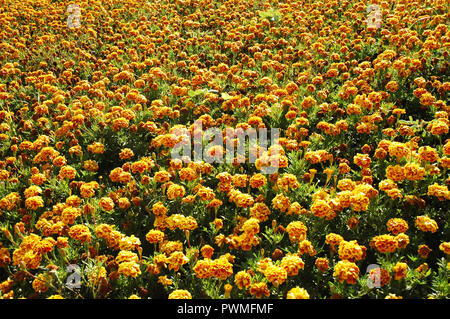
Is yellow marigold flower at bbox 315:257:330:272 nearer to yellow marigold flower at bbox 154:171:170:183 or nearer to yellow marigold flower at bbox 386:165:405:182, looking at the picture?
yellow marigold flower at bbox 386:165:405:182

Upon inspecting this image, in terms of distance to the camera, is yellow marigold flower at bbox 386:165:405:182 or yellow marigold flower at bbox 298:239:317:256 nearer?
yellow marigold flower at bbox 298:239:317:256

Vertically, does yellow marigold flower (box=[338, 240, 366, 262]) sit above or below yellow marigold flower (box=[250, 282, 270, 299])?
above

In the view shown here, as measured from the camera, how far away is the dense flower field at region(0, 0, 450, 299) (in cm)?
309

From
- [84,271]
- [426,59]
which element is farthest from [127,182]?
[426,59]

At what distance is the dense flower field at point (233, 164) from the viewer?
3092mm

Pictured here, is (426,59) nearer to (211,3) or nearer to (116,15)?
(211,3)

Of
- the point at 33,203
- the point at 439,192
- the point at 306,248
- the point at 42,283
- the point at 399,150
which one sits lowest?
the point at 42,283

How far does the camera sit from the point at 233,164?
4.05m

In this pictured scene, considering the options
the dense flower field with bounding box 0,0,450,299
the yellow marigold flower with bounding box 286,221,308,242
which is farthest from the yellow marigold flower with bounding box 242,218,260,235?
the yellow marigold flower with bounding box 286,221,308,242

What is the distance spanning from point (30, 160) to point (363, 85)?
4.00 metres

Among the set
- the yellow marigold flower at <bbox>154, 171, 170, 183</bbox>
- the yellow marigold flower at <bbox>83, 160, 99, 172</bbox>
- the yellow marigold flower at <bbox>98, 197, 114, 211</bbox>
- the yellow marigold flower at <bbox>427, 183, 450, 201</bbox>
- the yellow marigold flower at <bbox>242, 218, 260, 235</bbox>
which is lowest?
the yellow marigold flower at <bbox>242, 218, 260, 235</bbox>

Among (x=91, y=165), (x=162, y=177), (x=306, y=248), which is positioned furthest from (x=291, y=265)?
(x=91, y=165)

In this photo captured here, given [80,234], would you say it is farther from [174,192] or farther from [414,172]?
[414,172]
